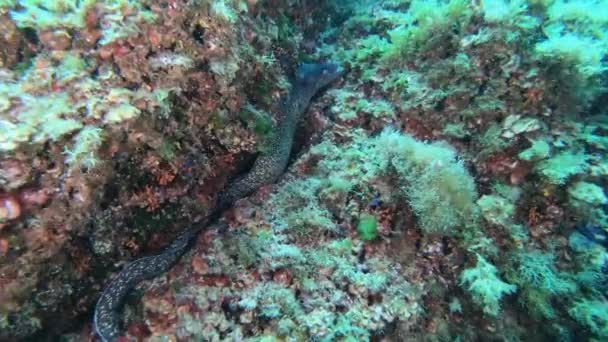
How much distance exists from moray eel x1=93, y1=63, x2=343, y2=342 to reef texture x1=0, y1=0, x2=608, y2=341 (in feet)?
0.33

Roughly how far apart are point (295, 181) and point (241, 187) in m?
0.64

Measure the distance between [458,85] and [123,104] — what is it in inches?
141

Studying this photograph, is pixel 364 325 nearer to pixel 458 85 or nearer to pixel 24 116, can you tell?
pixel 458 85

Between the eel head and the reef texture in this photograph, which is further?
the eel head

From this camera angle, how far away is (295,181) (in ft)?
13.4

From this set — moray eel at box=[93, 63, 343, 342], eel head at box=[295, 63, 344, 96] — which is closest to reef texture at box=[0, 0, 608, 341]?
moray eel at box=[93, 63, 343, 342]

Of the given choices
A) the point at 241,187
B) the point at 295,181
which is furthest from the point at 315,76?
the point at 241,187

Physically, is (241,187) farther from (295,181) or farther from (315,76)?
(315,76)

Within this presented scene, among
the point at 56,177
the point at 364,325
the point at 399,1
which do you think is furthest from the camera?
the point at 399,1

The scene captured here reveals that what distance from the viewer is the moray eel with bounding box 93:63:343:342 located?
129 inches

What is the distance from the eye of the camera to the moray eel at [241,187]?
3270 millimetres

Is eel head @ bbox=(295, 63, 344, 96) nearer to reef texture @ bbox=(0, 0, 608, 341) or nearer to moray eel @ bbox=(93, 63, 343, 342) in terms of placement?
moray eel @ bbox=(93, 63, 343, 342)

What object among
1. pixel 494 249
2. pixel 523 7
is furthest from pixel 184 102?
pixel 523 7

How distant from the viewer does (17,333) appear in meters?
2.94
